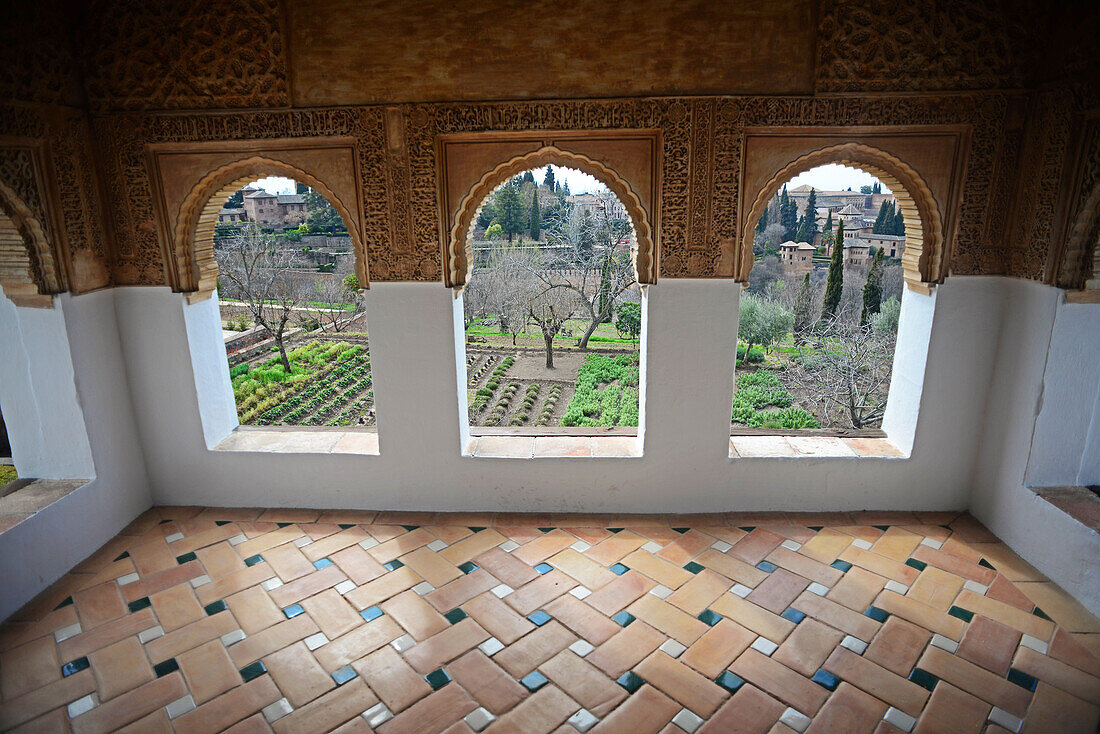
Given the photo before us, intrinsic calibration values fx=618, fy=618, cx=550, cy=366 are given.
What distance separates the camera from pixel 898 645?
2639 mm

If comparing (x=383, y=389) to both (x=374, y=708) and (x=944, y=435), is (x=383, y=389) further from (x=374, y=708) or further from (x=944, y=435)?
(x=944, y=435)

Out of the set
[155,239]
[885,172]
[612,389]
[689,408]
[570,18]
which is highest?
[570,18]

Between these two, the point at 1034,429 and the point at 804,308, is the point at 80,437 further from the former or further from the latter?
the point at 804,308

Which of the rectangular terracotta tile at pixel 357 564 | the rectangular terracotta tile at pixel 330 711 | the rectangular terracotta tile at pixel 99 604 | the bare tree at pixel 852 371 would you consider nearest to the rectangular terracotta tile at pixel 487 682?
the rectangular terracotta tile at pixel 330 711

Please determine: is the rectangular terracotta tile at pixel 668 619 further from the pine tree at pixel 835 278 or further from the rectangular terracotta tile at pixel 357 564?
the pine tree at pixel 835 278

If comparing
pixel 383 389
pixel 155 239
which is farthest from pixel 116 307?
pixel 383 389

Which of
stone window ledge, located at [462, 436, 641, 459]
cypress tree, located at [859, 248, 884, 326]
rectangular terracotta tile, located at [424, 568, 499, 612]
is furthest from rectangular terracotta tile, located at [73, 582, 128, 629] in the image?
cypress tree, located at [859, 248, 884, 326]

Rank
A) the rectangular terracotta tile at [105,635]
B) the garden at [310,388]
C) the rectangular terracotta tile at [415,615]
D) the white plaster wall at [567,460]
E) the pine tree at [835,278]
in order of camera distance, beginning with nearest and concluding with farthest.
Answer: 1. the rectangular terracotta tile at [105,635]
2. the rectangular terracotta tile at [415,615]
3. the white plaster wall at [567,460]
4. the garden at [310,388]
5. the pine tree at [835,278]

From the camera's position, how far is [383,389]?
3670mm

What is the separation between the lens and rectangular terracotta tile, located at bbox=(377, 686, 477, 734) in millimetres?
2262

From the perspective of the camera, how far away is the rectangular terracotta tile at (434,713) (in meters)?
2.26

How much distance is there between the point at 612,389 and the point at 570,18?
16.4 ft

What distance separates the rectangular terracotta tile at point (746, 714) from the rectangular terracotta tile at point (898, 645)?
0.55 meters

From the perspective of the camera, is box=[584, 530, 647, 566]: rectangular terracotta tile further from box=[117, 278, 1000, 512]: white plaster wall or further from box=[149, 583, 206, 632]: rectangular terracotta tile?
box=[149, 583, 206, 632]: rectangular terracotta tile
